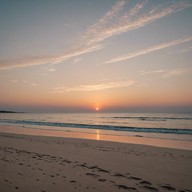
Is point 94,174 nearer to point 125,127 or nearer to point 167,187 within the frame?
point 167,187

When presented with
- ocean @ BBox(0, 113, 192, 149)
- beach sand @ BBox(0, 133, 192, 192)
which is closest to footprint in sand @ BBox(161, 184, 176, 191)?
beach sand @ BBox(0, 133, 192, 192)

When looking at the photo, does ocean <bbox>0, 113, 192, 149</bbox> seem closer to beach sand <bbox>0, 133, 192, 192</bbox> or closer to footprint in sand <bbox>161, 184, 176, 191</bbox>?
beach sand <bbox>0, 133, 192, 192</bbox>

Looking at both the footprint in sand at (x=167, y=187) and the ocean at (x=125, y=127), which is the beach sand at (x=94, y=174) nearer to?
the footprint in sand at (x=167, y=187)

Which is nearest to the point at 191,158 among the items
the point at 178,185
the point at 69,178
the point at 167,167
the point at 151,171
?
the point at 167,167

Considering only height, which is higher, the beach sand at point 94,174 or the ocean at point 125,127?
the beach sand at point 94,174

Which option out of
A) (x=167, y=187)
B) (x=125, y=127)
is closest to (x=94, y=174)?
(x=167, y=187)

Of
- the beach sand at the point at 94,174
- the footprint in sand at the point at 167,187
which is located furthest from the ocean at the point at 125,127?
the footprint in sand at the point at 167,187

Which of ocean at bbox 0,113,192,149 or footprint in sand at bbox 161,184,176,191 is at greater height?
footprint in sand at bbox 161,184,176,191

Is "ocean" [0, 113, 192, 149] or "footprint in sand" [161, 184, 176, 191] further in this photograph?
"ocean" [0, 113, 192, 149]

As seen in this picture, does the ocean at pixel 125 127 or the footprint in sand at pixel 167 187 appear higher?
the footprint in sand at pixel 167 187

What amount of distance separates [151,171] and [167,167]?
993 millimetres

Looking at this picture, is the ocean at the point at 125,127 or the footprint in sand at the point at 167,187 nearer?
the footprint in sand at the point at 167,187

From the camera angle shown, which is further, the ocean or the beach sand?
the ocean

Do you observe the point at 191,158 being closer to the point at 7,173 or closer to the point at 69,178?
the point at 69,178
